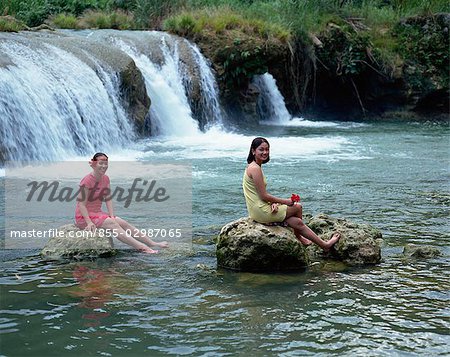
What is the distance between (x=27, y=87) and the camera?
600 inches

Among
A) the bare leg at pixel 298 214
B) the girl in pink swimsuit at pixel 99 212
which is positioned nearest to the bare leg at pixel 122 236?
the girl in pink swimsuit at pixel 99 212

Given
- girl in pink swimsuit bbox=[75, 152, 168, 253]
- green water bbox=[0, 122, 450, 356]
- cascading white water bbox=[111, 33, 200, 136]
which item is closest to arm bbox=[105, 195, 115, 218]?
girl in pink swimsuit bbox=[75, 152, 168, 253]

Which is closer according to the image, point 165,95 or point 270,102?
point 165,95

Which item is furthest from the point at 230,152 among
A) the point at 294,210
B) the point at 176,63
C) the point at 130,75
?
the point at 294,210

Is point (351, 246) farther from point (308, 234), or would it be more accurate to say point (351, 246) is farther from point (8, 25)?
point (8, 25)

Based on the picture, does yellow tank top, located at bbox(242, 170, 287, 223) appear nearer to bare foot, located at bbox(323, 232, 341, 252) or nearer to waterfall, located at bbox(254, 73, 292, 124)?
bare foot, located at bbox(323, 232, 341, 252)

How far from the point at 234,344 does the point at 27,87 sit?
10802 mm

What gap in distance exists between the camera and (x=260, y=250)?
7.55 meters

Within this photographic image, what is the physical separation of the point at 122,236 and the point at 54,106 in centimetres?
790

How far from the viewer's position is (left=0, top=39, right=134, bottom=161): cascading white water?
571 inches

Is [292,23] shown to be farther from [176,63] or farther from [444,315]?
[444,315]

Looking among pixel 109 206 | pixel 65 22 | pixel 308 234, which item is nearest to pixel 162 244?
pixel 109 206

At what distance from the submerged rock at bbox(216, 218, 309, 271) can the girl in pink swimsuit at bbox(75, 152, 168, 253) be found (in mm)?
1031

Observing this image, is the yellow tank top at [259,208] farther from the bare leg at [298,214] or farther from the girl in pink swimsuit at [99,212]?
the girl in pink swimsuit at [99,212]
